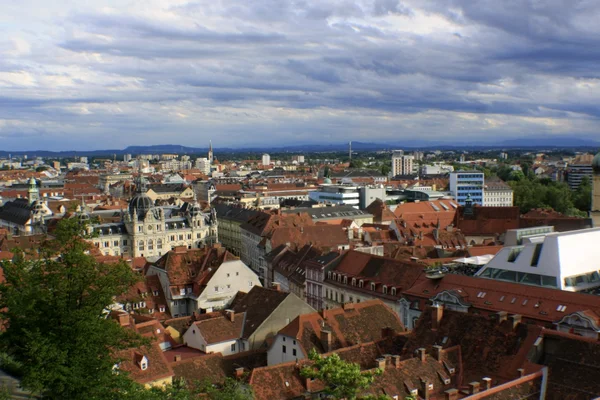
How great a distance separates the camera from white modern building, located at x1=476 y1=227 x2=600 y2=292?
53969 millimetres

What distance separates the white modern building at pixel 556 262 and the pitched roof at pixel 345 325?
12190mm

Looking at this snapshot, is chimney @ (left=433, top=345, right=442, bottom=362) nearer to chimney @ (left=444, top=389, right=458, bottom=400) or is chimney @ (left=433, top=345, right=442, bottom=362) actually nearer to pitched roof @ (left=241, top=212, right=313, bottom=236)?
chimney @ (left=444, top=389, right=458, bottom=400)

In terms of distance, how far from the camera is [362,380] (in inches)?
1010

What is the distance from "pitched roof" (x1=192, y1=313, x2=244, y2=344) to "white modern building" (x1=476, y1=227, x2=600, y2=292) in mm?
24133

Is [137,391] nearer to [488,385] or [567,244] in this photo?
[488,385]

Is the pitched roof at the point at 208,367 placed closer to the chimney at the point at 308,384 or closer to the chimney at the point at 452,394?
the chimney at the point at 308,384

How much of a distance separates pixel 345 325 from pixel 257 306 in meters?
9.62

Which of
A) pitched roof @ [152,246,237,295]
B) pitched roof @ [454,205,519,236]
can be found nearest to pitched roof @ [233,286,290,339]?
pitched roof @ [152,246,237,295]

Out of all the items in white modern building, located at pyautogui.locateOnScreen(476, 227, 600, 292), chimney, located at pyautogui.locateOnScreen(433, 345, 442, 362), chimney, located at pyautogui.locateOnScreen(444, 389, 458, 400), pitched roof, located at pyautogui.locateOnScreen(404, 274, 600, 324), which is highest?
white modern building, located at pyautogui.locateOnScreen(476, 227, 600, 292)

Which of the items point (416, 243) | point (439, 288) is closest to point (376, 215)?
point (416, 243)

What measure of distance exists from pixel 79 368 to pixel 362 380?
1128 cm

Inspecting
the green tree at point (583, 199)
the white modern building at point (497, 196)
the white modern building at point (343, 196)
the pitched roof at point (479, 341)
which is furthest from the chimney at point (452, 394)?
the white modern building at point (497, 196)

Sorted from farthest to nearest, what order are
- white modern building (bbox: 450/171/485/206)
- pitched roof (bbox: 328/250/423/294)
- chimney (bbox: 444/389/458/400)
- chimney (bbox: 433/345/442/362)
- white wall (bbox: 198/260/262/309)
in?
white modern building (bbox: 450/171/485/206), white wall (bbox: 198/260/262/309), pitched roof (bbox: 328/250/423/294), chimney (bbox: 433/345/442/362), chimney (bbox: 444/389/458/400)

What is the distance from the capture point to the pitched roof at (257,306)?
177 feet
